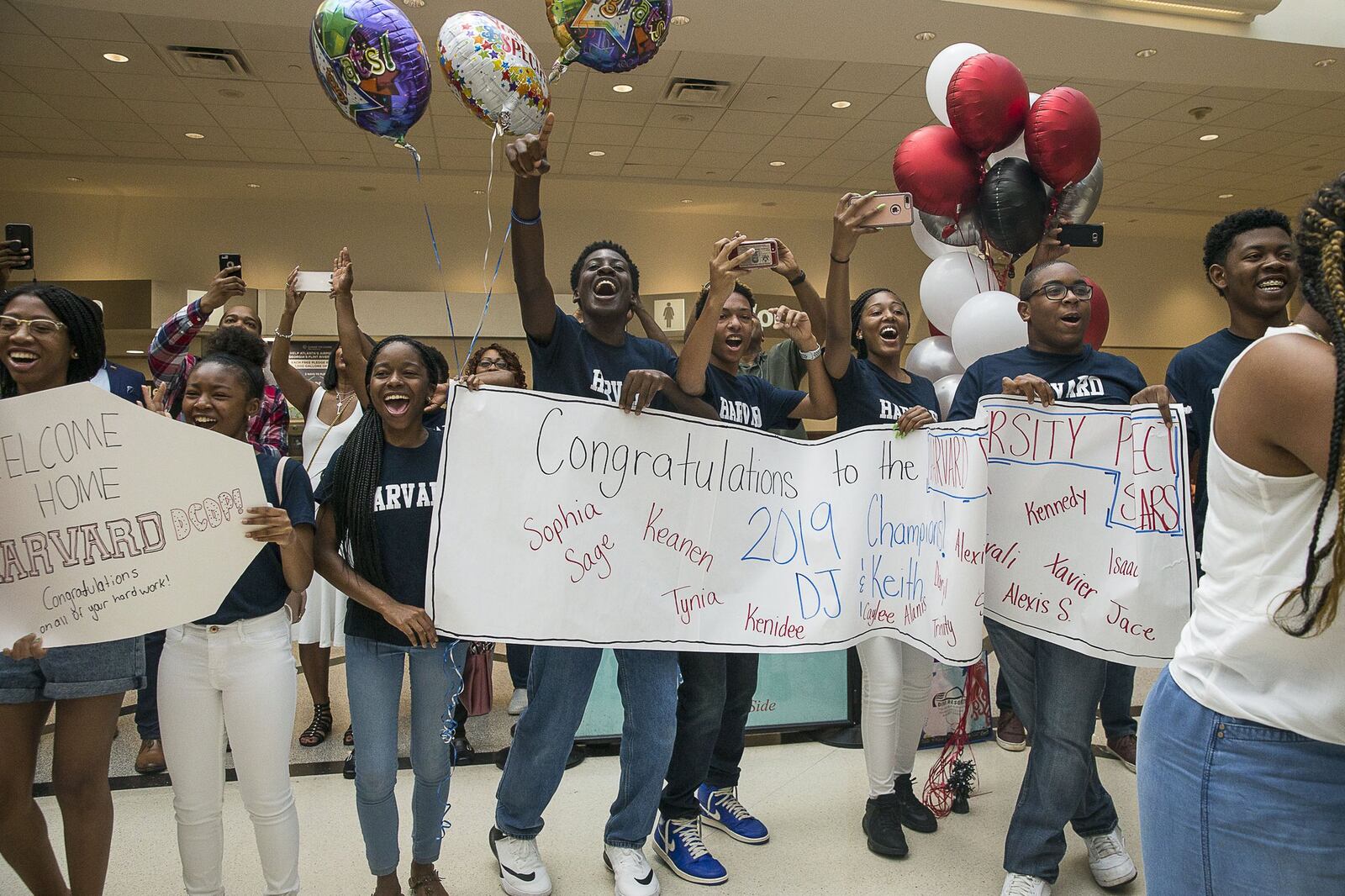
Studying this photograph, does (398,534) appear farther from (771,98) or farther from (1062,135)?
(771,98)

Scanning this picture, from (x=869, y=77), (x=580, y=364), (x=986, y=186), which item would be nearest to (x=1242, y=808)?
(x=580, y=364)

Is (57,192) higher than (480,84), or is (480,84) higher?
(57,192)

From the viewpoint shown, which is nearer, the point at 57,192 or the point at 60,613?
the point at 60,613

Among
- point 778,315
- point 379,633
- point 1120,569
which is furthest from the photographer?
point 778,315

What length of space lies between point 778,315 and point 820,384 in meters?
0.23

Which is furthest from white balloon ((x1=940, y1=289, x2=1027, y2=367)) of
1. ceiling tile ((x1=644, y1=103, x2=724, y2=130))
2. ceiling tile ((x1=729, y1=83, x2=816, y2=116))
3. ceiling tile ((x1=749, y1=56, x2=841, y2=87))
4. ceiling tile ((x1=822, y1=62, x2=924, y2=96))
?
ceiling tile ((x1=644, y1=103, x2=724, y2=130))

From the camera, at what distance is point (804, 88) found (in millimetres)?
6238

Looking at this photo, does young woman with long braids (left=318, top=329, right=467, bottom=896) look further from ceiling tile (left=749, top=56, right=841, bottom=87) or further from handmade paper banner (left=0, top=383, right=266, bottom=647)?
ceiling tile (left=749, top=56, right=841, bottom=87)

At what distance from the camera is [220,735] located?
1.84m

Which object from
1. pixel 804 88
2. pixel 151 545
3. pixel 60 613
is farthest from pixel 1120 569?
pixel 804 88

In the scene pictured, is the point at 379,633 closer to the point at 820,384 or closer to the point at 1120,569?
the point at 820,384

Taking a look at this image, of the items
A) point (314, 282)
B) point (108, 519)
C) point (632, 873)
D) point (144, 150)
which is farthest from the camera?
point (144, 150)

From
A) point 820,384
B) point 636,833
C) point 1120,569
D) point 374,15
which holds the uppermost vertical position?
point 374,15

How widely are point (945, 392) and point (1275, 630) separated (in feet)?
7.04
